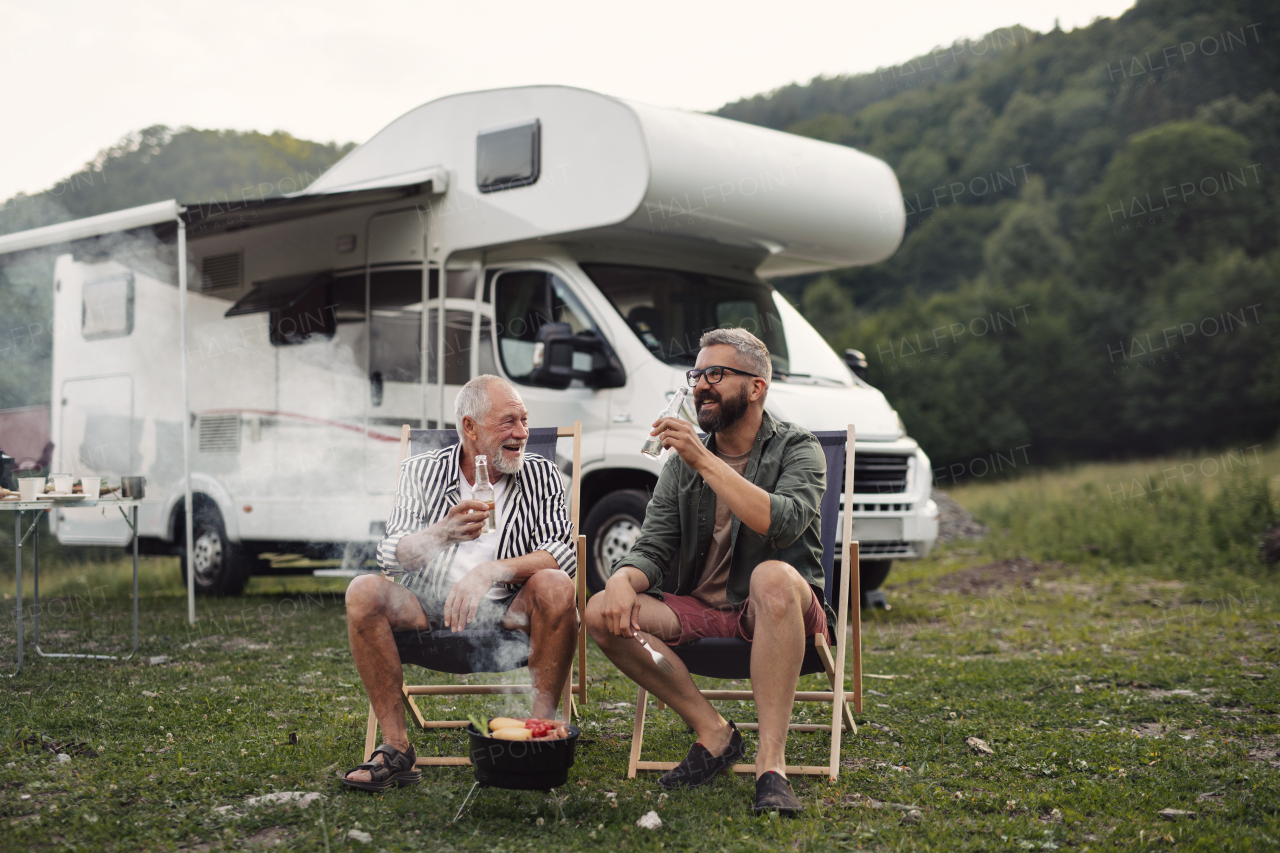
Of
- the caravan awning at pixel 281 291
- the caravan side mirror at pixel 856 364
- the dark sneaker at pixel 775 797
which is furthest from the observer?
the caravan side mirror at pixel 856 364

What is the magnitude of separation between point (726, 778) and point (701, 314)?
139 inches

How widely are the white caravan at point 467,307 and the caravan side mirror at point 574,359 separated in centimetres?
1

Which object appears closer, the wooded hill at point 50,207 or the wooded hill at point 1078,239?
the wooded hill at point 50,207

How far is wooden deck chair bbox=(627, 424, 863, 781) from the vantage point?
2969mm

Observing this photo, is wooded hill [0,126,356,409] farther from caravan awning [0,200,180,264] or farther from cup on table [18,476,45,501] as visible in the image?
cup on table [18,476,45,501]

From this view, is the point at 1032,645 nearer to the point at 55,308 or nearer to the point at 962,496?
the point at 55,308

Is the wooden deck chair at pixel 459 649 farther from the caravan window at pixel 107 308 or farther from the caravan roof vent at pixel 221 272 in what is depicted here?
the caravan window at pixel 107 308

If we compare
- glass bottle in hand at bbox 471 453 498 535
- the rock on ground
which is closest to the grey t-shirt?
glass bottle in hand at bbox 471 453 498 535

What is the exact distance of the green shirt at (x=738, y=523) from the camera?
3.08 metres

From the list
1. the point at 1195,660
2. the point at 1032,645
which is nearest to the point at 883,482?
the point at 1032,645

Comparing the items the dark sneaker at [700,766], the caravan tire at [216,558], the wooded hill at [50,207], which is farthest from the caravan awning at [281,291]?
the dark sneaker at [700,766]

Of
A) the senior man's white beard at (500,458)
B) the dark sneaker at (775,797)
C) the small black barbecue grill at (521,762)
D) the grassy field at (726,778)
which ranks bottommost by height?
the grassy field at (726,778)

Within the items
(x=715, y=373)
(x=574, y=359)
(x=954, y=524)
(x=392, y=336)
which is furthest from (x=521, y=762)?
(x=954, y=524)

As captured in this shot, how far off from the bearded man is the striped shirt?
26 cm
